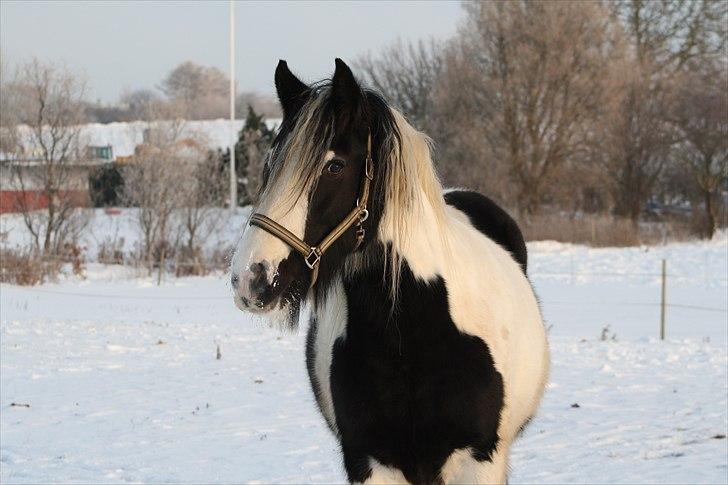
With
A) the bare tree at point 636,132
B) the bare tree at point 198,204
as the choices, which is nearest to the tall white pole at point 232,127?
the bare tree at point 198,204

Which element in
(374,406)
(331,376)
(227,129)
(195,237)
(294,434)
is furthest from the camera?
(227,129)

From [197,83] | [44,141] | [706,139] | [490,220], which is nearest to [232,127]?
[44,141]

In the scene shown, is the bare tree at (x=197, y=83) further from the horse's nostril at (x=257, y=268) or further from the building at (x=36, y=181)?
the horse's nostril at (x=257, y=268)

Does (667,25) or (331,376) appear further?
(667,25)

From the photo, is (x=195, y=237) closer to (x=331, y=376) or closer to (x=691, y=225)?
(x=691, y=225)

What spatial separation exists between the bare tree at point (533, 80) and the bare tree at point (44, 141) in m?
13.9

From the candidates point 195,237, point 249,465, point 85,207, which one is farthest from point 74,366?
point 85,207

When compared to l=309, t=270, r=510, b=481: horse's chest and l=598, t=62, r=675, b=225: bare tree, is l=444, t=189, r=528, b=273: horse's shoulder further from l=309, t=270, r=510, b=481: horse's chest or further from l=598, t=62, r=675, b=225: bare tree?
l=598, t=62, r=675, b=225: bare tree

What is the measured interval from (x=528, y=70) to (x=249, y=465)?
2728 centimetres

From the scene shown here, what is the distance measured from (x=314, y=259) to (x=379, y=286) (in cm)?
32

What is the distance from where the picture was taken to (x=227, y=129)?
57.2 m

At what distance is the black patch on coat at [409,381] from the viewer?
2732mm

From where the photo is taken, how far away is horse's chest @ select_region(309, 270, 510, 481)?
8.96 ft

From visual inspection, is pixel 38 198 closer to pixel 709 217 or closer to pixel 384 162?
pixel 709 217
